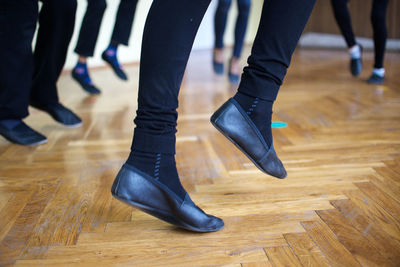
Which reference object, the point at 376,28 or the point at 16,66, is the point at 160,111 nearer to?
the point at 16,66

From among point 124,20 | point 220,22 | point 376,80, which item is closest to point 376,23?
point 376,80

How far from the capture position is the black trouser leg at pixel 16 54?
130 cm

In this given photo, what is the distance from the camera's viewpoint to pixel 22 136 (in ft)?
4.82

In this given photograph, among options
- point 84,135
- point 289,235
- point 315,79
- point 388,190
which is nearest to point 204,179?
point 289,235

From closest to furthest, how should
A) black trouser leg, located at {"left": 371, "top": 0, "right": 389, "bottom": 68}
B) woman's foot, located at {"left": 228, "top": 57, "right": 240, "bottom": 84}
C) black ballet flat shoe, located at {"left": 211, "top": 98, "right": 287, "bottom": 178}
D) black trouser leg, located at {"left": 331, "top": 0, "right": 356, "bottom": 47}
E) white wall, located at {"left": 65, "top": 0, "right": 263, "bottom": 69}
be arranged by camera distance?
black ballet flat shoe, located at {"left": 211, "top": 98, "right": 287, "bottom": 178}
black trouser leg, located at {"left": 371, "top": 0, "right": 389, "bottom": 68}
black trouser leg, located at {"left": 331, "top": 0, "right": 356, "bottom": 47}
woman's foot, located at {"left": 228, "top": 57, "right": 240, "bottom": 84}
white wall, located at {"left": 65, "top": 0, "right": 263, "bottom": 69}

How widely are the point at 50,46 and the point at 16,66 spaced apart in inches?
10.1

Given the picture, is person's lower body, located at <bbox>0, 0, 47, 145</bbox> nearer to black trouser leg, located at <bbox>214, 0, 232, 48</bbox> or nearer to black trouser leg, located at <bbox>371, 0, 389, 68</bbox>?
black trouser leg, located at <bbox>214, 0, 232, 48</bbox>

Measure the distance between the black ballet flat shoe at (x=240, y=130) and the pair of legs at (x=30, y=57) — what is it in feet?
2.93

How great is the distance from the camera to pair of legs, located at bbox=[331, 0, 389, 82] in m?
2.45

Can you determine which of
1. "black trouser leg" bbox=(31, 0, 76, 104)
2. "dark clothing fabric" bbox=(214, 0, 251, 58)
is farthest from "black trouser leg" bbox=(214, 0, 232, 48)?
"black trouser leg" bbox=(31, 0, 76, 104)

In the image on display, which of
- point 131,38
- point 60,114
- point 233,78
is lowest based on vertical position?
point 131,38

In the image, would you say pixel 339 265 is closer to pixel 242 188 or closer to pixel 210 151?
pixel 242 188

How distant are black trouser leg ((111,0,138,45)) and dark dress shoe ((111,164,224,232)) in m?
1.56

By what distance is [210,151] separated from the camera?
1363mm
